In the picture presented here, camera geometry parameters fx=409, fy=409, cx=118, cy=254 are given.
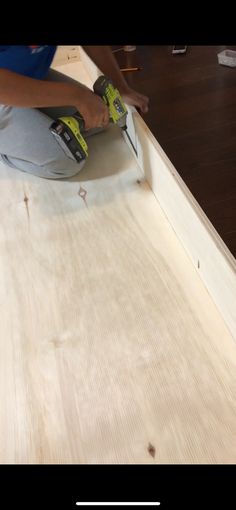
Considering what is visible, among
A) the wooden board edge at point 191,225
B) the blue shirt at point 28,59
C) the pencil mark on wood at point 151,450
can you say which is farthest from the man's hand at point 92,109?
the pencil mark on wood at point 151,450

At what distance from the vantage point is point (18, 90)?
1.04 meters

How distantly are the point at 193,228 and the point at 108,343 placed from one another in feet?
1.08

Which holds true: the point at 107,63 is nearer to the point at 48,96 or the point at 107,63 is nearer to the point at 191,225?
the point at 48,96

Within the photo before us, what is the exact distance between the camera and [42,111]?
144 cm

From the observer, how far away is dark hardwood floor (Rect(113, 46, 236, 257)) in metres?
1.30

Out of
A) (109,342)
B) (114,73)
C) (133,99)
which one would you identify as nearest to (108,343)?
(109,342)

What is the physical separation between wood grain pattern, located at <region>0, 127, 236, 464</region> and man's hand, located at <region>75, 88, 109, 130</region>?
24 cm

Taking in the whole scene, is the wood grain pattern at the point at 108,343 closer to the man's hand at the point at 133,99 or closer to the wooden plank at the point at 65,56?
the man's hand at the point at 133,99

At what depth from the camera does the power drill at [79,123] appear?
4.00 feet

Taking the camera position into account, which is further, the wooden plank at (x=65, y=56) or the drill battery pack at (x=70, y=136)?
the wooden plank at (x=65, y=56)

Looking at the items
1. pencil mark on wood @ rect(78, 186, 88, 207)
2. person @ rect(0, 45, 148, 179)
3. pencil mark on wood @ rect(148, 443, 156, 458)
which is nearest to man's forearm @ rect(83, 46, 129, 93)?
person @ rect(0, 45, 148, 179)
